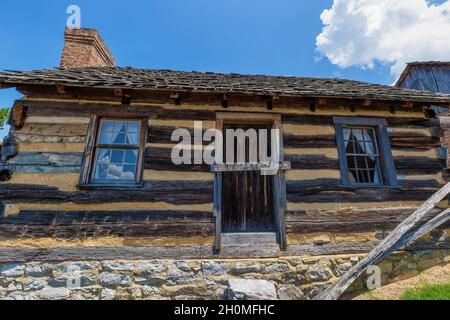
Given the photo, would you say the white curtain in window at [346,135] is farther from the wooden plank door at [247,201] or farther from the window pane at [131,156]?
the window pane at [131,156]

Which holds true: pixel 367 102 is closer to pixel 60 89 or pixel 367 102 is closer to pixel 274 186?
pixel 274 186

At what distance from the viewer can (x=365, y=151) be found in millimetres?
5590

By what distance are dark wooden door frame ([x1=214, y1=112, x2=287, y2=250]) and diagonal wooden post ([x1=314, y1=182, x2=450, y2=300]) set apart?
101 centimetres

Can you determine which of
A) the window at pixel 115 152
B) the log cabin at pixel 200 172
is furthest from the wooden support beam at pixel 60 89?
the window at pixel 115 152

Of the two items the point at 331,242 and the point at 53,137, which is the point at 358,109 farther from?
the point at 53,137

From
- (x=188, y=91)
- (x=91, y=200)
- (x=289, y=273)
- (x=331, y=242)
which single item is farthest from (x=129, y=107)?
(x=331, y=242)

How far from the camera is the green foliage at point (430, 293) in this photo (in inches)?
148

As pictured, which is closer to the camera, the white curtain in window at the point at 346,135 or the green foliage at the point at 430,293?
the green foliage at the point at 430,293

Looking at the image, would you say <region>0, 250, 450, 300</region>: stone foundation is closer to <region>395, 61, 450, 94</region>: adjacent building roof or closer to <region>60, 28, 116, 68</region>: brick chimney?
<region>60, 28, 116, 68</region>: brick chimney

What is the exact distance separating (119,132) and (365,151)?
5.43 meters

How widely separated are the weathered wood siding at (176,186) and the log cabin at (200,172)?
0.02m

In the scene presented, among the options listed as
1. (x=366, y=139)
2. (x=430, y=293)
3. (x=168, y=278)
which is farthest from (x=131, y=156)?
(x=430, y=293)

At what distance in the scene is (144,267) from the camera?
13.7ft
